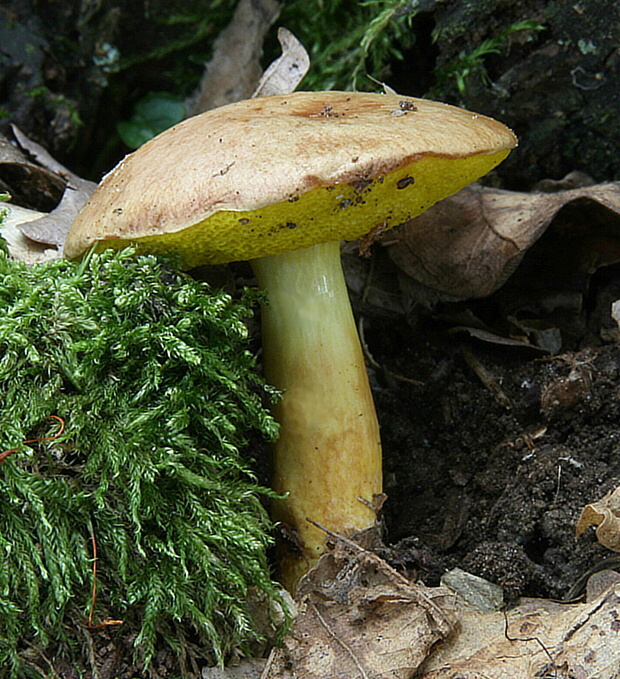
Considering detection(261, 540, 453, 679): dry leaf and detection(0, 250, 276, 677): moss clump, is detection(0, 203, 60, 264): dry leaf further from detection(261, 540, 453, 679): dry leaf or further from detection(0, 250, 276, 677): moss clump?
detection(261, 540, 453, 679): dry leaf

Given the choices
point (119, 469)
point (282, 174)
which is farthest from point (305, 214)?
point (119, 469)

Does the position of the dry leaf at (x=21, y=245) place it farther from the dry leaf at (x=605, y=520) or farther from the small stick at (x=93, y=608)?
the dry leaf at (x=605, y=520)

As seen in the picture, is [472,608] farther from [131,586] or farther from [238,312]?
[238,312]

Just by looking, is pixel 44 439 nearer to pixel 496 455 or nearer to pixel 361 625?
pixel 361 625

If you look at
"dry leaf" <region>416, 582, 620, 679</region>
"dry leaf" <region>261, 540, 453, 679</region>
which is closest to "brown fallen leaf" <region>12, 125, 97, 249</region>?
"dry leaf" <region>261, 540, 453, 679</region>

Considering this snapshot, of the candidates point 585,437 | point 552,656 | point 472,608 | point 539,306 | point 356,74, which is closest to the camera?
point 552,656

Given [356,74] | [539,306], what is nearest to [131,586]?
[539,306]

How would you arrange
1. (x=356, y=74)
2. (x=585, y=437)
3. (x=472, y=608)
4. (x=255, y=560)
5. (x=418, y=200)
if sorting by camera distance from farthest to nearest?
(x=356, y=74)
(x=585, y=437)
(x=418, y=200)
(x=472, y=608)
(x=255, y=560)

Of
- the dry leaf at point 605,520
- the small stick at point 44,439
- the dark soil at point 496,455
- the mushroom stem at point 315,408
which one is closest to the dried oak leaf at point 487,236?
the dark soil at point 496,455
